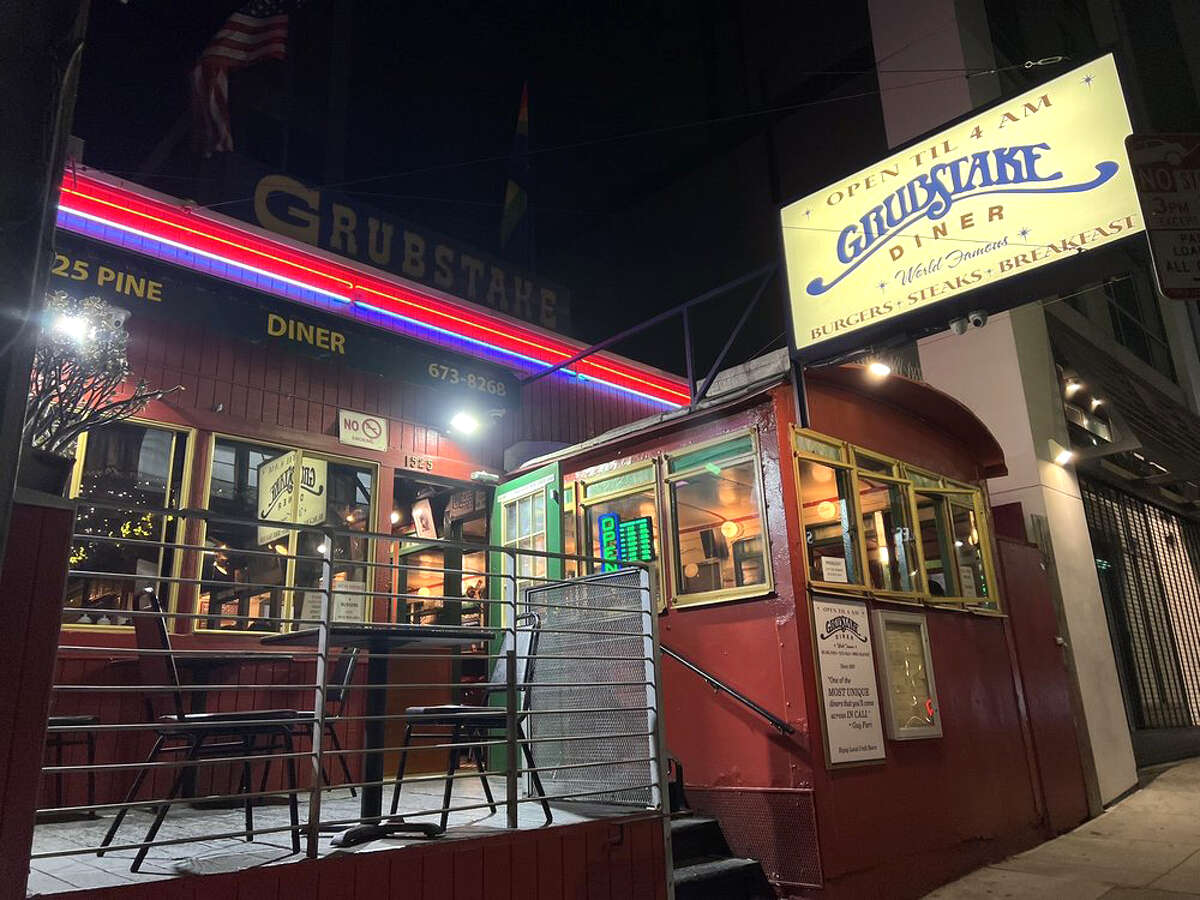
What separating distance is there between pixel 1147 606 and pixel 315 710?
502 inches

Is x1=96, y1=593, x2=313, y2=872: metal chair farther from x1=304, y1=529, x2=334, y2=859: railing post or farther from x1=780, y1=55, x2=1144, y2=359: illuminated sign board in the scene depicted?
x1=780, y1=55, x2=1144, y2=359: illuminated sign board

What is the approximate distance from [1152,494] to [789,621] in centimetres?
1062

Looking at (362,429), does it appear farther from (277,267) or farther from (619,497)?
(619,497)

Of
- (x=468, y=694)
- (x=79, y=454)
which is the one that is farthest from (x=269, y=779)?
(x=79, y=454)

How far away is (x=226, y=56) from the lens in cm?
791

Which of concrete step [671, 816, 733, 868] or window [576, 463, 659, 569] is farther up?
window [576, 463, 659, 569]

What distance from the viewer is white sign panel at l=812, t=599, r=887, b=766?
6203mm

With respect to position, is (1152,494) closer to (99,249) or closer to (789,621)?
(789,621)

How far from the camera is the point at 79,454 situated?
20.9 ft

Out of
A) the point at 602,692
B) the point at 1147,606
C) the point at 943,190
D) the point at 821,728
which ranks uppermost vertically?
the point at 943,190

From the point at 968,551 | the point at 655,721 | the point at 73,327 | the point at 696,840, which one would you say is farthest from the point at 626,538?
the point at 73,327

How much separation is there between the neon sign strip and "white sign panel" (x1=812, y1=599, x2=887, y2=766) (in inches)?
187

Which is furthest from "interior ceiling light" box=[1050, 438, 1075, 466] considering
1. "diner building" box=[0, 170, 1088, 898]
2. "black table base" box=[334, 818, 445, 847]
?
"black table base" box=[334, 818, 445, 847]

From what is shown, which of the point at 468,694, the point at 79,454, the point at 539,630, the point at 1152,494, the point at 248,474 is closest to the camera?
the point at 539,630
